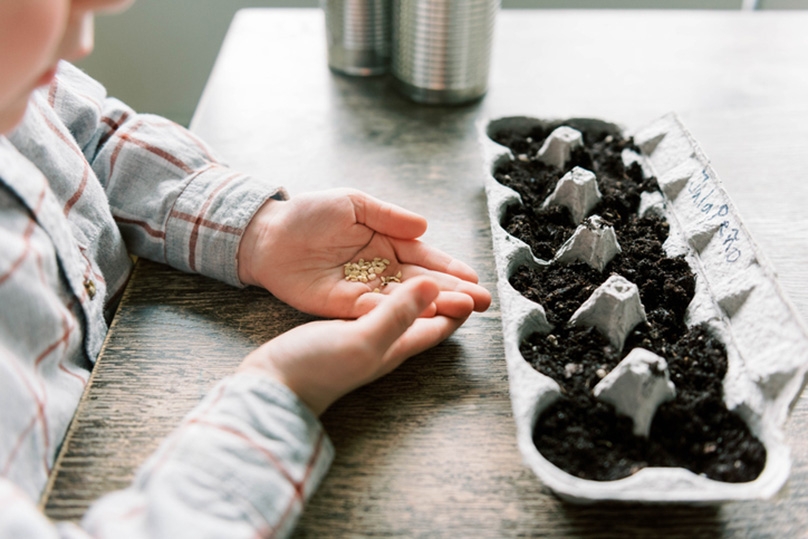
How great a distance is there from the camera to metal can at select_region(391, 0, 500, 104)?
106cm

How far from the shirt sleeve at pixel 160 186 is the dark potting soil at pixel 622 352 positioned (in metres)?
0.35

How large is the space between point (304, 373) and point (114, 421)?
0.65 feet

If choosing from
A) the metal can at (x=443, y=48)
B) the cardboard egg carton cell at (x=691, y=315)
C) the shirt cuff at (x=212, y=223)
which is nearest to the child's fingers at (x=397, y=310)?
the cardboard egg carton cell at (x=691, y=315)

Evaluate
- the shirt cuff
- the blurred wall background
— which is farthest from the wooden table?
the blurred wall background

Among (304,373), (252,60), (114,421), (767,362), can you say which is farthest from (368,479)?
(252,60)

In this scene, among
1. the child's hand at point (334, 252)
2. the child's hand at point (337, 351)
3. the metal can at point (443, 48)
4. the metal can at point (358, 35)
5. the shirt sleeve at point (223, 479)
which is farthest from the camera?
the metal can at point (358, 35)

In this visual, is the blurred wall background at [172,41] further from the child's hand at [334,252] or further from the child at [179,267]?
the child's hand at [334,252]

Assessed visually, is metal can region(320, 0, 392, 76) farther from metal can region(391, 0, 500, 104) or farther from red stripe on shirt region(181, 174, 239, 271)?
red stripe on shirt region(181, 174, 239, 271)

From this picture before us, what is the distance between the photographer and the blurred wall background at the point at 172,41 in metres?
1.99

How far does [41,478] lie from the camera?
53 cm

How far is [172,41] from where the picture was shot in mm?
2039

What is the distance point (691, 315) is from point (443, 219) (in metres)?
0.36

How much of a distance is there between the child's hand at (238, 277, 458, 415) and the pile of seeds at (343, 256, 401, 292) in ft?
0.47

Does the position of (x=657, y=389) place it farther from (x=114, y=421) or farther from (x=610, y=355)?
(x=114, y=421)
